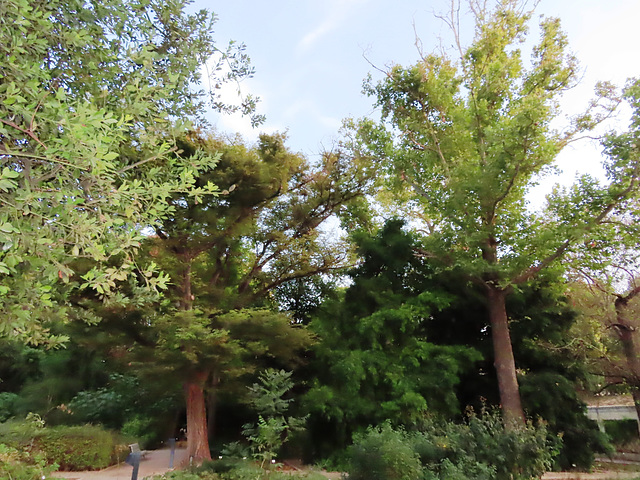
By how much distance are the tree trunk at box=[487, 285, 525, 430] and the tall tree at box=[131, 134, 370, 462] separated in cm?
490

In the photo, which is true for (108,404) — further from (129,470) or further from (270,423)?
(270,423)

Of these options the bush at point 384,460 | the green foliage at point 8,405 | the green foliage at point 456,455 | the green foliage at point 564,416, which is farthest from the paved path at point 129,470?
the green foliage at point 564,416

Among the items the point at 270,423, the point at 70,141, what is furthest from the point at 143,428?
the point at 70,141

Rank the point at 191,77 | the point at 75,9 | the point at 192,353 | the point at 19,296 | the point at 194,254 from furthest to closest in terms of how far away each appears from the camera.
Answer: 1. the point at 194,254
2. the point at 192,353
3. the point at 191,77
4. the point at 75,9
5. the point at 19,296

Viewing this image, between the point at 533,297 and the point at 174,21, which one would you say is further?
the point at 533,297

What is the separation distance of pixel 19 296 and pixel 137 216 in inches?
34.4

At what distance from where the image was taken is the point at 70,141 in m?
2.18

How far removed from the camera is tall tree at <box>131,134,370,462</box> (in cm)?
927

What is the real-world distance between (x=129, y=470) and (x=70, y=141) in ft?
38.2

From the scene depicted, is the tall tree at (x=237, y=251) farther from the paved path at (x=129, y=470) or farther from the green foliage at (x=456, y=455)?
the green foliage at (x=456, y=455)

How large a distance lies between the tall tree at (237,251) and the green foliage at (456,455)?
3.81 meters

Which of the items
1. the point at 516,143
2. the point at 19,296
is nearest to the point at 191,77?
the point at 19,296

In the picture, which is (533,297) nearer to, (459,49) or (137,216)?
(459,49)

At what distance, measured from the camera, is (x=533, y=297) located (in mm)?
12164
